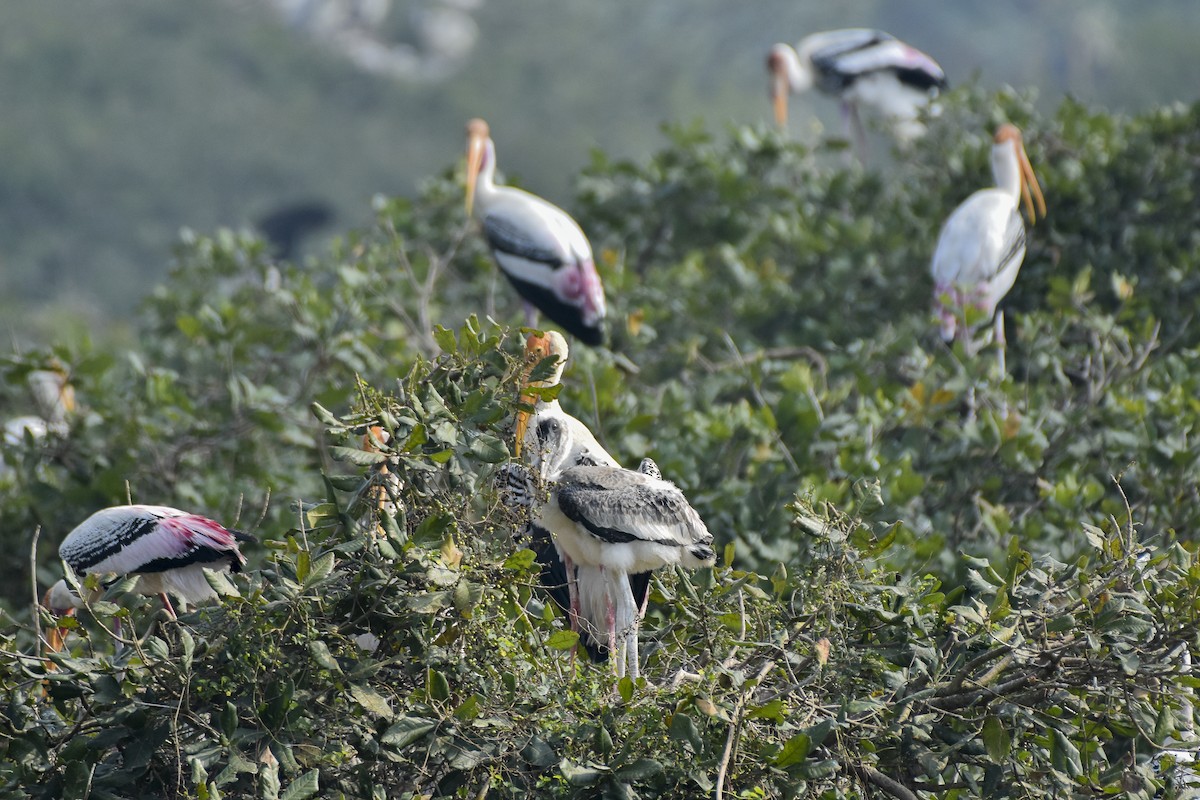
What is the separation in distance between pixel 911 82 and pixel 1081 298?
5.34 meters

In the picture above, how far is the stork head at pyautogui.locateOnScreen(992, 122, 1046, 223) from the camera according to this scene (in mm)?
7809

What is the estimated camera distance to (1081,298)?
682cm

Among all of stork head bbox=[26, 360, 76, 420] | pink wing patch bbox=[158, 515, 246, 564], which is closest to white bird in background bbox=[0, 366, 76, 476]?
stork head bbox=[26, 360, 76, 420]

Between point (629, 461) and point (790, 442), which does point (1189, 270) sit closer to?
point (790, 442)

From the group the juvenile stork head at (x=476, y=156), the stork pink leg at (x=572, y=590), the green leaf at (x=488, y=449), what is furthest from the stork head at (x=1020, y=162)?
the green leaf at (x=488, y=449)

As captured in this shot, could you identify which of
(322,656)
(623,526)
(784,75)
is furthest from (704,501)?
(784,75)

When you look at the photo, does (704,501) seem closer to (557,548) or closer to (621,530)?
(557,548)

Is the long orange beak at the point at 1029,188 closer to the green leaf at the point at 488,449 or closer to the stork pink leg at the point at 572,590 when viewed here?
Answer: the stork pink leg at the point at 572,590

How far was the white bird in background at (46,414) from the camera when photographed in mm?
6641

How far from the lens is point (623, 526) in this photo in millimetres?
4094

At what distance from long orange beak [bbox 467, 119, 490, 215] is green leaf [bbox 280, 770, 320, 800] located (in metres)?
5.21

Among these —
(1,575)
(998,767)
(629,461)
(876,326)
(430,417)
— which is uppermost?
(430,417)

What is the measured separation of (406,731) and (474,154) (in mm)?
5164

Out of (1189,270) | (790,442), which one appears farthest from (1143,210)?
(790,442)
